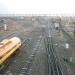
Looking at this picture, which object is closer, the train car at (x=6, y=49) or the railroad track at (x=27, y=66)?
the train car at (x=6, y=49)

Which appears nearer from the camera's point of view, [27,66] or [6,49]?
[6,49]

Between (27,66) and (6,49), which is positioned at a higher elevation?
(6,49)

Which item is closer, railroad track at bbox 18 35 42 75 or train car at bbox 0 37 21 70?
train car at bbox 0 37 21 70

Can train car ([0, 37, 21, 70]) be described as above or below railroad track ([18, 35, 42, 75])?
above

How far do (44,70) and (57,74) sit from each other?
2.26 meters

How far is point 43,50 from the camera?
32844 mm

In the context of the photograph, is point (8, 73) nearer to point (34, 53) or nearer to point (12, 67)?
point (12, 67)

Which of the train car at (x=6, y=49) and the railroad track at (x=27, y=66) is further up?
the train car at (x=6, y=49)
